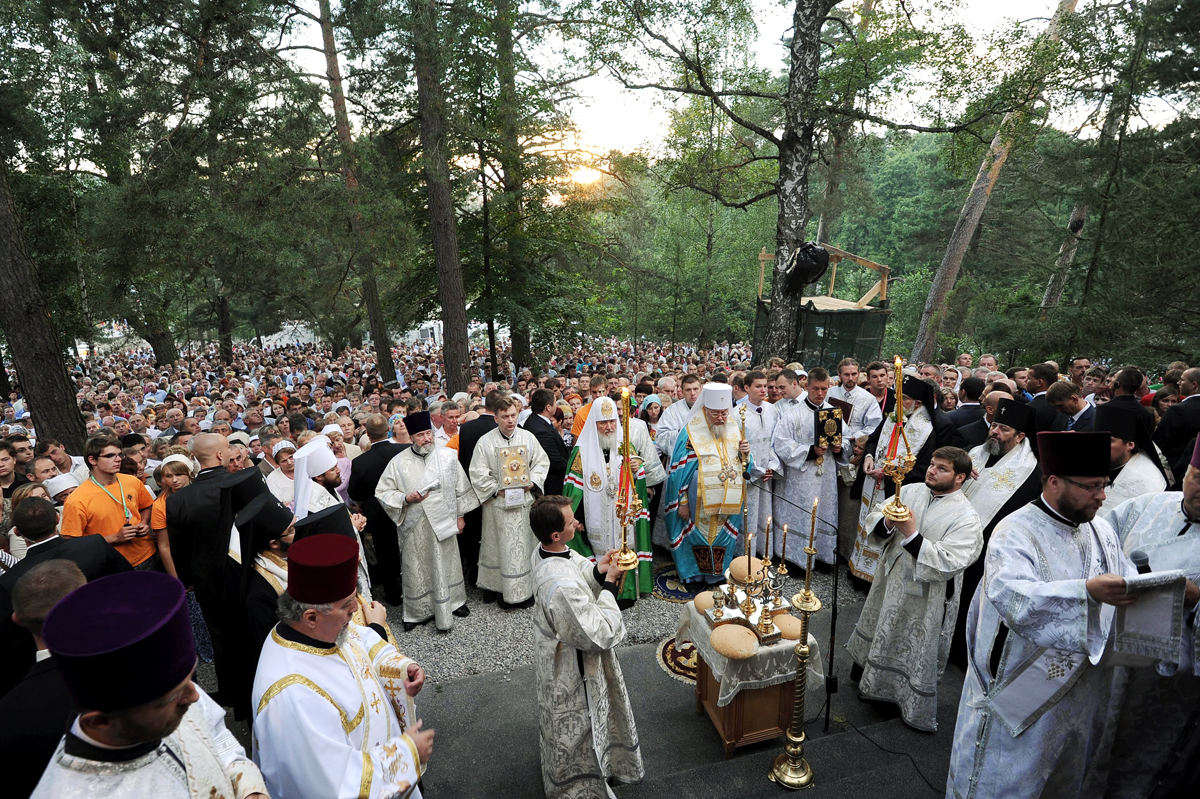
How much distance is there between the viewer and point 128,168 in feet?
40.6

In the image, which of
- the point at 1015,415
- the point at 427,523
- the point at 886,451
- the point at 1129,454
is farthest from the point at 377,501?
the point at 1129,454

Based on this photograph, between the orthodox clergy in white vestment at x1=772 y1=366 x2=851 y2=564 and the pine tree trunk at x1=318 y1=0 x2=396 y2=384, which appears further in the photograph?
the pine tree trunk at x1=318 y1=0 x2=396 y2=384

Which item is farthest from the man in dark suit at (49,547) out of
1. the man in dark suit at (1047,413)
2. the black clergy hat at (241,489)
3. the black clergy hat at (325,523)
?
the man in dark suit at (1047,413)

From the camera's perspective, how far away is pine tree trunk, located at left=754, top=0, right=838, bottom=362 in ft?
35.3

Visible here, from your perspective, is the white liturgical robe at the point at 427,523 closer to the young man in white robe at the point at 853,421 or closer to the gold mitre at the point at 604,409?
the gold mitre at the point at 604,409

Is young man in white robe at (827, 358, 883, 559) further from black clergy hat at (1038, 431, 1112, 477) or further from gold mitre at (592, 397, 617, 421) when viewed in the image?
black clergy hat at (1038, 431, 1112, 477)

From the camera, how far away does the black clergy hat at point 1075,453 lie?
9.36 ft

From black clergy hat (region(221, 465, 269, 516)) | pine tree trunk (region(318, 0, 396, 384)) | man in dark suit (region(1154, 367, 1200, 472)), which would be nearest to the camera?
black clergy hat (region(221, 465, 269, 516))

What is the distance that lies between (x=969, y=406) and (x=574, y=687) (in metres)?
5.72

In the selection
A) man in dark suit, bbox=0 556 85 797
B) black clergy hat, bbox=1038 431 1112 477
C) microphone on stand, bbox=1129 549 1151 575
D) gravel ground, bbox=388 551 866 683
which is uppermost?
black clergy hat, bbox=1038 431 1112 477

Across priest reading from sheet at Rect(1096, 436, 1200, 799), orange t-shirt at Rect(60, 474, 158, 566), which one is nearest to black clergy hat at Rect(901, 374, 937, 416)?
priest reading from sheet at Rect(1096, 436, 1200, 799)

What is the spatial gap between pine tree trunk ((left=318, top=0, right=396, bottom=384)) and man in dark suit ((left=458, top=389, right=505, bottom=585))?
26.3 feet

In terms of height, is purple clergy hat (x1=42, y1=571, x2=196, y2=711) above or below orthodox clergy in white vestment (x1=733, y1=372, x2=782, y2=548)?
above

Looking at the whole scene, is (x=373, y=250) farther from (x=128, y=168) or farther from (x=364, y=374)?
(x=364, y=374)
